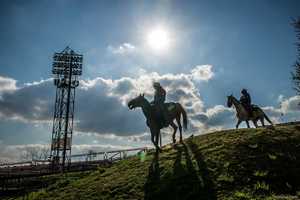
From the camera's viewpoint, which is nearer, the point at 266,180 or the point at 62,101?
the point at 266,180

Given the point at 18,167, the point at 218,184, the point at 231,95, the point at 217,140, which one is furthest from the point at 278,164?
the point at 18,167

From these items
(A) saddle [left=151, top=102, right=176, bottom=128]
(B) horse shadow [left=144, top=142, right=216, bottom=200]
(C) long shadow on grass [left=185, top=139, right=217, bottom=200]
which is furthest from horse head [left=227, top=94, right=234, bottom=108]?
(B) horse shadow [left=144, top=142, right=216, bottom=200]

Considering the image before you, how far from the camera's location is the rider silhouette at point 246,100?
943 inches

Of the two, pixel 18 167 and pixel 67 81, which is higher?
pixel 67 81

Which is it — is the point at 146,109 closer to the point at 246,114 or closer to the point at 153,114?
the point at 153,114

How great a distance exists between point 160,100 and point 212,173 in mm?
7193

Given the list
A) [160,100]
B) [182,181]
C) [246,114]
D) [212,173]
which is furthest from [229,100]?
[182,181]

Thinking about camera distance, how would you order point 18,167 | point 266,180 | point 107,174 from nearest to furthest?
point 266,180 → point 107,174 → point 18,167

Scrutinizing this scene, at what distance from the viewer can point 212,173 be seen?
13016 millimetres

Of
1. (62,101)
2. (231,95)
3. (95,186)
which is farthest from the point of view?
(62,101)

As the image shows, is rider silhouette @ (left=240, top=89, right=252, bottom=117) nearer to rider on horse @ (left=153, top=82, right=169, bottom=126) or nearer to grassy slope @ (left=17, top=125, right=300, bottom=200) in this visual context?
grassy slope @ (left=17, top=125, right=300, bottom=200)

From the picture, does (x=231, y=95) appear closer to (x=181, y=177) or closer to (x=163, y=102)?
(x=163, y=102)

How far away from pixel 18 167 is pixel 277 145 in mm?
46061

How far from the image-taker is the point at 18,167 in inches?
2008
